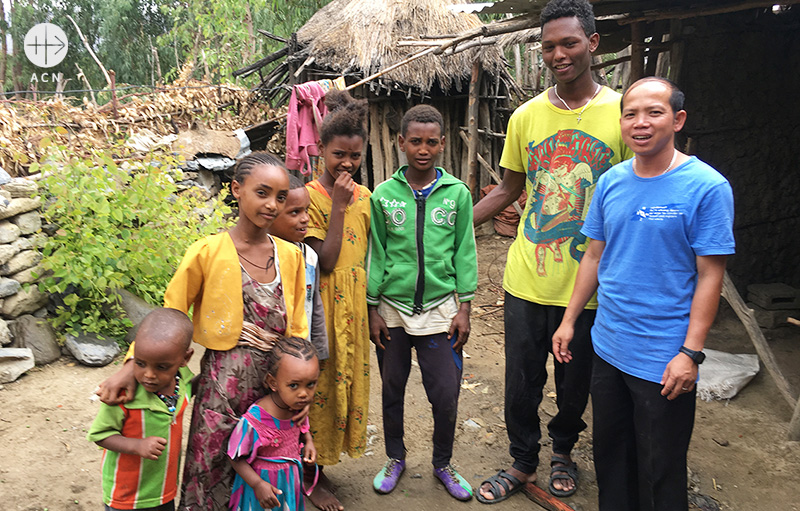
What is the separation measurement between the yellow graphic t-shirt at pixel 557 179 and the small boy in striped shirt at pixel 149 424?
1445 mm

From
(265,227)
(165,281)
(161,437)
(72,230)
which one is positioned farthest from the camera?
(165,281)

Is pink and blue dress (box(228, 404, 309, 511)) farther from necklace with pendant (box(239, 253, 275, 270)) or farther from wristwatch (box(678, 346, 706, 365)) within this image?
wristwatch (box(678, 346, 706, 365))

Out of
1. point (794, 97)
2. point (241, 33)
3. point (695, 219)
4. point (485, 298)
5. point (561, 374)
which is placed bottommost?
point (485, 298)

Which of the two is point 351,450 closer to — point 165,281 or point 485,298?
point 165,281

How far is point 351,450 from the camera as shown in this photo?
2.61 m

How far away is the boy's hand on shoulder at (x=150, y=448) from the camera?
174cm

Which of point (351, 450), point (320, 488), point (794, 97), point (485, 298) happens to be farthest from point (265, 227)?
point (794, 97)

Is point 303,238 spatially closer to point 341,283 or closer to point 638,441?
point 341,283

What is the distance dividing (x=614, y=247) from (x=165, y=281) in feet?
12.0

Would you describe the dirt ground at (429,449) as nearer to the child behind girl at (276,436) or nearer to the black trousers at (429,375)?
the black trousers at (429,375)

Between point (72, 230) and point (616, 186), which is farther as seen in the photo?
point (72, 230)

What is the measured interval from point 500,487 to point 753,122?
13.0 ft

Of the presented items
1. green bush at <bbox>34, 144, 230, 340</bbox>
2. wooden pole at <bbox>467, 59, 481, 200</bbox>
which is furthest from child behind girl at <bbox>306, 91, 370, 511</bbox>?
wooden pole at <bbox>467, 59, 481, 200</bbox>

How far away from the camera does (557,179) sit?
2.44 m
